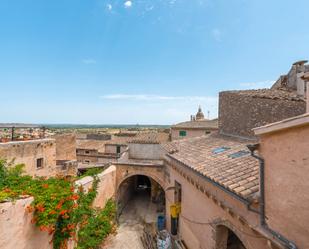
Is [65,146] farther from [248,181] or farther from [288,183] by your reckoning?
[288,183]

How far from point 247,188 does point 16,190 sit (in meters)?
7.83

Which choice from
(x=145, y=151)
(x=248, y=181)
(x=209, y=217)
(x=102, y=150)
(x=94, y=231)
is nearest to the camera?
(x=248, y=181)

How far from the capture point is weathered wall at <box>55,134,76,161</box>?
26781 millimetres

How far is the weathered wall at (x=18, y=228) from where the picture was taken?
6.25m

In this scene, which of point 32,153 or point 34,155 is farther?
point 34,155

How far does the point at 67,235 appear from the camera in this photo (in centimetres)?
860

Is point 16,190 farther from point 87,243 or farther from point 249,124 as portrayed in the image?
point 249,124

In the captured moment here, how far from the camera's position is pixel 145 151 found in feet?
81.0

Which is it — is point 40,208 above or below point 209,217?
above

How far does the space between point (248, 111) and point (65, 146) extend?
921 inches

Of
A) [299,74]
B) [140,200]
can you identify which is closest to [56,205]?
[299,74]

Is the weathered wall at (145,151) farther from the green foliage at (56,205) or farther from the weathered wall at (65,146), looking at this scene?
the green foliage at (56,205)

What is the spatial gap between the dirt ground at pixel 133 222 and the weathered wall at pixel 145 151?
176 inches

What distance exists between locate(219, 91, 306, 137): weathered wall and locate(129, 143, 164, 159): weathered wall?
466 inches
